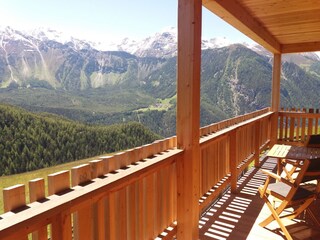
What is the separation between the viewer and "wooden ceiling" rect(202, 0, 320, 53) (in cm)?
330

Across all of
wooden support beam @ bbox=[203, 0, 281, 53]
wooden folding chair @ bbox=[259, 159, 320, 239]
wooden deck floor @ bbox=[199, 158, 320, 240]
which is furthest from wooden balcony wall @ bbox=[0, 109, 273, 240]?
wooden support beam @ bbox=[203, 0, 281, 53]

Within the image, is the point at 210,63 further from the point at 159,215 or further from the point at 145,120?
the point at 159,215

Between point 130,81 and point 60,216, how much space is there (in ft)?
529

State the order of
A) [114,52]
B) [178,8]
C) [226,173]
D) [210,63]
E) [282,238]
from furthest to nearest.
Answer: [114,52]
[210,63]
[226,173]
[282,238]
[178,8]

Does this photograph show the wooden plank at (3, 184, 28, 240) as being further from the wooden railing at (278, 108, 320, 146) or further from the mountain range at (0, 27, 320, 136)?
the mountain range at (0, 27, 320, 136)

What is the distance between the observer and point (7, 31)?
6973 inches

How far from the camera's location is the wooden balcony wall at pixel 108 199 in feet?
3.82

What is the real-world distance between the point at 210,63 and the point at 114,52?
87.7 meters

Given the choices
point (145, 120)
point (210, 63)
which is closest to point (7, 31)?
point (210, 63)

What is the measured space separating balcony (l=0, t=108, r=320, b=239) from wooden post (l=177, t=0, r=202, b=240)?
72mm

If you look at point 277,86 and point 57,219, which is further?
point 277,86

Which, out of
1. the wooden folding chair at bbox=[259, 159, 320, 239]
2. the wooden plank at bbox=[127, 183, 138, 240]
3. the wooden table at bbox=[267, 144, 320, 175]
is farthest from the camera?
the wooden table at bbox=[267, 144, 320, 175]

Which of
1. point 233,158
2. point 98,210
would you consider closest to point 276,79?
point 233,158

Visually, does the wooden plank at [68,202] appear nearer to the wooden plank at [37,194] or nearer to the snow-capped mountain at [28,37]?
the wooden plank at [37,194]
